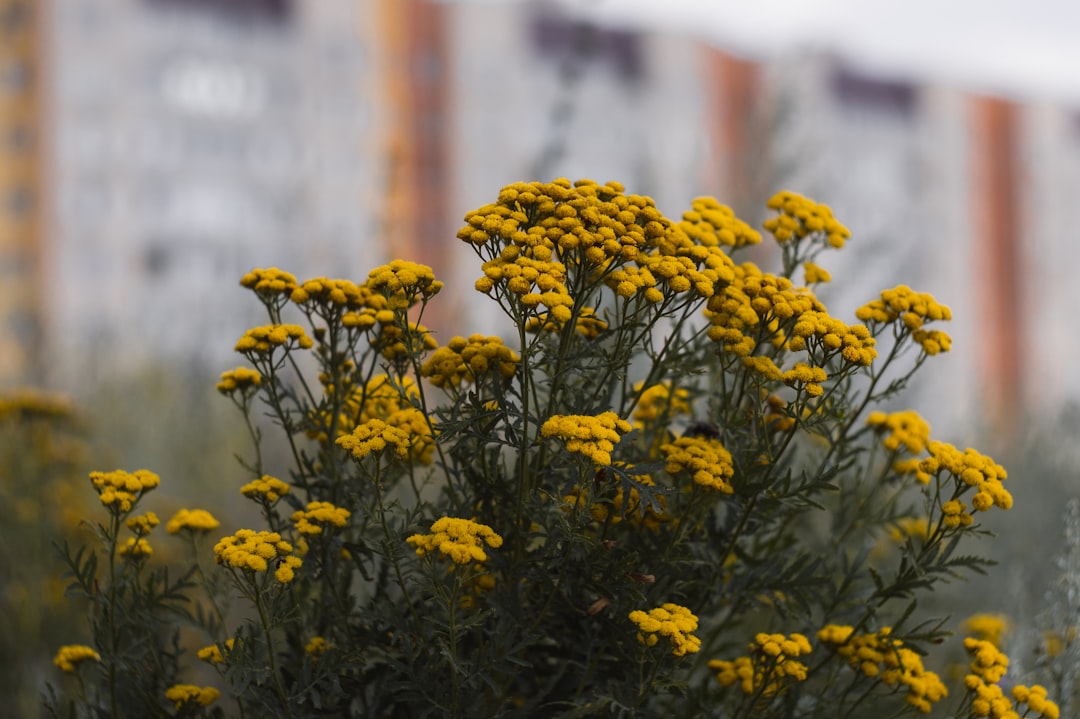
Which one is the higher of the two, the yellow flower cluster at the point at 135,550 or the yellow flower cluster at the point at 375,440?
the yellow flower cluster at the point at 375,440

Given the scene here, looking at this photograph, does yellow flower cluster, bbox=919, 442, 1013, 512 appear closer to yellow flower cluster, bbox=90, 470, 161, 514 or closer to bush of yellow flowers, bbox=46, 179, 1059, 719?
bush of yellow flowers, bbox=46, 179, 1059, 719

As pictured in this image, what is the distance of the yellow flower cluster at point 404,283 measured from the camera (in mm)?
1385

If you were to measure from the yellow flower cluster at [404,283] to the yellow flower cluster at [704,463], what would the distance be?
16.2 inches

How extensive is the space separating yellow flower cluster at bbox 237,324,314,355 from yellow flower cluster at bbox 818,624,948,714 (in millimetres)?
918

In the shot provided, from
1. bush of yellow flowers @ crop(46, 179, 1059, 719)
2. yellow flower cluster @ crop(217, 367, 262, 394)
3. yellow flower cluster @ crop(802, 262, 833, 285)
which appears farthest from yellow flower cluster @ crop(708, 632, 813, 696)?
yellow flower cluster @ crop(217, 367, 262, 394)

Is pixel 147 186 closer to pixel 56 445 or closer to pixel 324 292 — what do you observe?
pixel 56 445

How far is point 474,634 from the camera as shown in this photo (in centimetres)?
148

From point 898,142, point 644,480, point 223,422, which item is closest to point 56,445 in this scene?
point 223,422

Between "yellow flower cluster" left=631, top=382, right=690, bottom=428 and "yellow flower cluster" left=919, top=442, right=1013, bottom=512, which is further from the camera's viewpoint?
"yellow flower cluster" left=631, top=382, right=690, bottom=428

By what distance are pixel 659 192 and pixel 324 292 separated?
2.74 metres

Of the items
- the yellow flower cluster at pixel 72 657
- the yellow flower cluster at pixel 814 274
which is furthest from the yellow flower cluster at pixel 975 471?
the yellow flower cluster at pixel 72 657

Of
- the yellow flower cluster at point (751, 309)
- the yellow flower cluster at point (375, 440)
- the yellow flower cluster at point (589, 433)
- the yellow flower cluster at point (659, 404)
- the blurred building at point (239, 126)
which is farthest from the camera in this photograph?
the blurred building at point (239, 126)

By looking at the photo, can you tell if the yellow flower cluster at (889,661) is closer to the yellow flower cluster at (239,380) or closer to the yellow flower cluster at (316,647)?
the yellow flower cluster at (316,647)

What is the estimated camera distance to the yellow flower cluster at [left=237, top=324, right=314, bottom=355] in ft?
4.81
